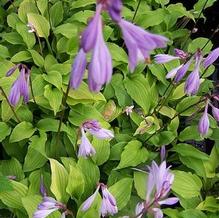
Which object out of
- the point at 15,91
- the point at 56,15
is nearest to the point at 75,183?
the point at 15,91

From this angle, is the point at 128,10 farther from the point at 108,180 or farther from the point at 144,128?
the point at 108,180

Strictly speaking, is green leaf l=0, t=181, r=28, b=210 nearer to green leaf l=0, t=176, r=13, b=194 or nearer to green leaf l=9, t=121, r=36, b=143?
green leaf l=9, t=121, r=36, b=143

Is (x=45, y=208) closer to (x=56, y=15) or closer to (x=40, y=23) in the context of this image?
(x=40, y=23)

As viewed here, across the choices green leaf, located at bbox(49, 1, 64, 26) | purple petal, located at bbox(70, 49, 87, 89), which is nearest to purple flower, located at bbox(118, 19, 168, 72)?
purple petal, located at bbox(70, 49, 87, 89)

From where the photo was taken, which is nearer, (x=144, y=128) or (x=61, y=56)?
(x=144, y=128)

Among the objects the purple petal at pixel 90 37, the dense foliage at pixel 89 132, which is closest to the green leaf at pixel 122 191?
the dense foliage at pixel 89 132

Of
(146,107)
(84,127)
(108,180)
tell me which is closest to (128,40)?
Answer: (84,127)
